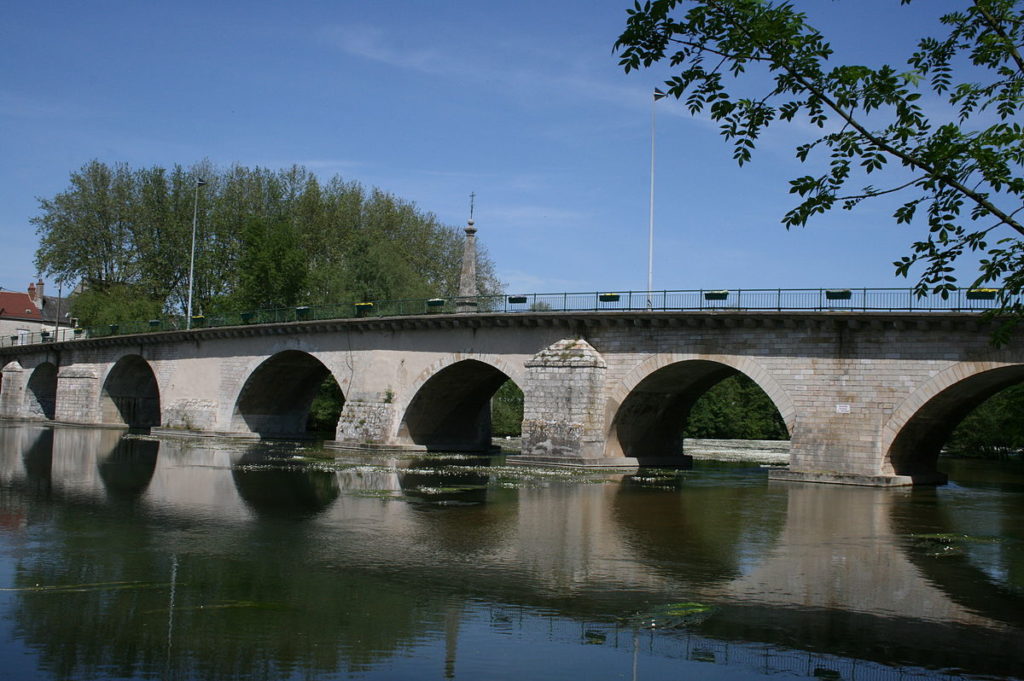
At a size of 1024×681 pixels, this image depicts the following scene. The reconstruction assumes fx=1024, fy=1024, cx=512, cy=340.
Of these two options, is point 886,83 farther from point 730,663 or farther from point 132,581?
point 132,581

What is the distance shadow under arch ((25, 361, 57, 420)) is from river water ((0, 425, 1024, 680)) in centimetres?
4813

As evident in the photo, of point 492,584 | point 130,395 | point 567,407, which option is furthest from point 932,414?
point 130,395

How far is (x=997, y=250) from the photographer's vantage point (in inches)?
330

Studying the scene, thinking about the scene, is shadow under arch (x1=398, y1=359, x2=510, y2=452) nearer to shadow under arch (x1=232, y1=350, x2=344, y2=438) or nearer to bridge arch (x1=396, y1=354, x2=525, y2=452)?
bridge arch (x1=396, y1=354, x2=525, y2=452)

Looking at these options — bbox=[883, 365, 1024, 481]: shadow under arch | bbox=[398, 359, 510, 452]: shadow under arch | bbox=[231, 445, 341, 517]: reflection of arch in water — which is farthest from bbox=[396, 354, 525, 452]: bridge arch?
bbox=[883, 365, 1024, 481]: shadow under arch

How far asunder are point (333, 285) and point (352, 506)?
40524 mm

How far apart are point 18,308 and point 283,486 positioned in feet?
288

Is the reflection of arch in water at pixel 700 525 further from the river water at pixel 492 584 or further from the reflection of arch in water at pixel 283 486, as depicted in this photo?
the reflection of arch in water at pixel 283 486

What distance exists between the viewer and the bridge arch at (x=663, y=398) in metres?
30.6

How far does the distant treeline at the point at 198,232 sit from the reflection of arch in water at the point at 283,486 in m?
37.7

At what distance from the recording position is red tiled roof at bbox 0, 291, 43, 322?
99.1 meters

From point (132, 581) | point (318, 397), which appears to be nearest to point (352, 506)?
point (132, 581)

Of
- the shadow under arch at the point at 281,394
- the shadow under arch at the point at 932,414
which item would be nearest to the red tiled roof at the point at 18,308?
the shadow under arch at the point at 281,394

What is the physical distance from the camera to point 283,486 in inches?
982
